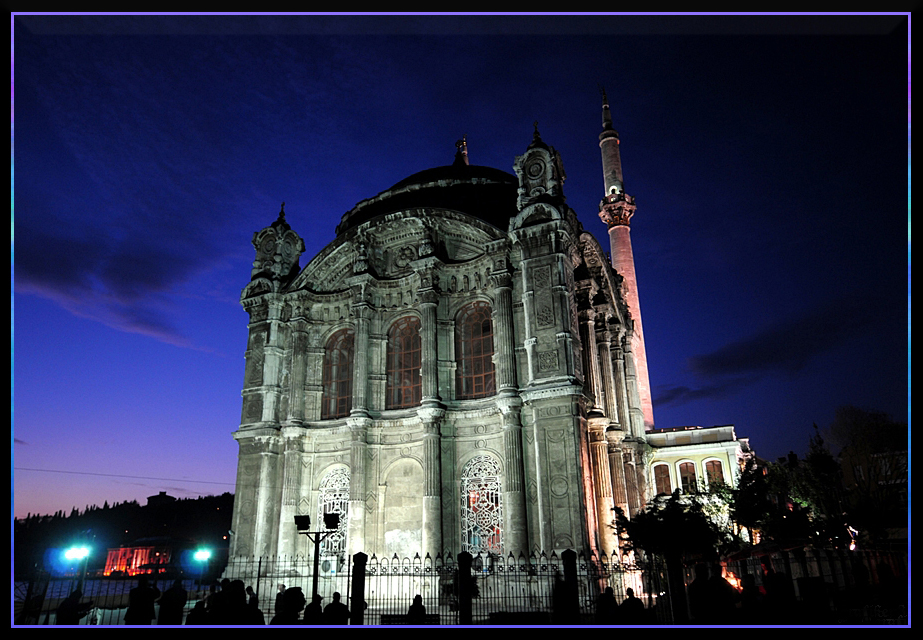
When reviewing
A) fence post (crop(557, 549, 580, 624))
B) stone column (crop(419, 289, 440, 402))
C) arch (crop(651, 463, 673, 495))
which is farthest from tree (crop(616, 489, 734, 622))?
arch (crop(651, 463, 673, 495))

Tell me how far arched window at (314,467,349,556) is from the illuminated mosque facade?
8 cm

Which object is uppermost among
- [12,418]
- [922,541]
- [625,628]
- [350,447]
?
[350,447]

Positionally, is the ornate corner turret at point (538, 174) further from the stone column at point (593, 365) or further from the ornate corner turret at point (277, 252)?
the ornate corner turret at point (277, 252)

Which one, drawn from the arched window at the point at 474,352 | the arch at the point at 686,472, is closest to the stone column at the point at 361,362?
the arched window at the point at 474,352

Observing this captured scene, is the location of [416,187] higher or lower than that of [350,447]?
higher

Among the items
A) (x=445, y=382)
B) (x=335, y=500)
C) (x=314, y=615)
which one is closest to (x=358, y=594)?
(x=314, y=615)

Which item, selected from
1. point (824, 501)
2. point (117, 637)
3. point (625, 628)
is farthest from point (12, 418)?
point (824, 501)

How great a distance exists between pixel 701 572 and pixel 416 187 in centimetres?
2241

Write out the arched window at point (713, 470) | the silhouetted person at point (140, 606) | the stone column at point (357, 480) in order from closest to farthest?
the silhouetted person at point (140, 606) < the stone column at point (357, 480) < the arched window at point (713, 470)

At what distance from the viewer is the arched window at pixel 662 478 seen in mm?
31031

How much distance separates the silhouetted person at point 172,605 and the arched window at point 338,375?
15.3 meters

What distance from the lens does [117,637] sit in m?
5.71

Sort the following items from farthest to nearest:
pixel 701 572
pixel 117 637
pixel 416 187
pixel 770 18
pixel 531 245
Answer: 1. pixel 416 187
2. pixel 531 245
3. pixel 701 572
4. pixel 770 18
5. pixel 117 637

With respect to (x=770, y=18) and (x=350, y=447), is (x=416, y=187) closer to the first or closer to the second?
(x=350, y=447)
